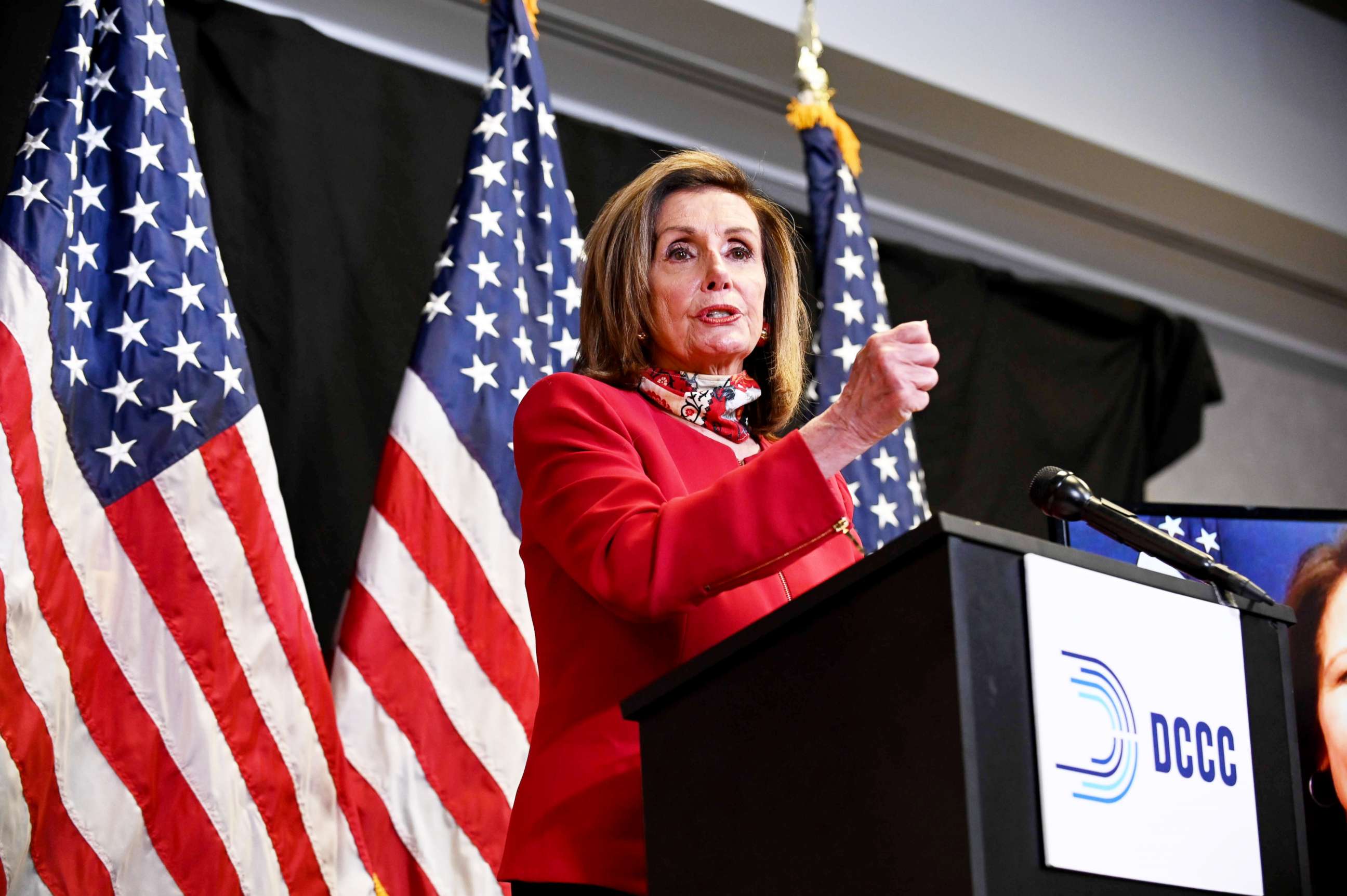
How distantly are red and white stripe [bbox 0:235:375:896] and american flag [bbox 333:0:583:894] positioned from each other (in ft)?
0.40

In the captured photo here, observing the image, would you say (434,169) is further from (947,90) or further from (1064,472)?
(1064,472)

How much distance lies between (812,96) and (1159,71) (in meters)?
1.47

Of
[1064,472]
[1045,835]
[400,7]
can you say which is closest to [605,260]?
[1064,472]

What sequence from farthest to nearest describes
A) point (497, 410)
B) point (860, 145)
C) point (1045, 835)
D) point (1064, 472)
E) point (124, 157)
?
1. point (860, 145)
2. point (497, 410)
3. point (124, 157)
4. point (1064, 472)
5. point (1045, 835)

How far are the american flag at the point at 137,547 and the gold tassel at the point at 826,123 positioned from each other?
1509 millimetres

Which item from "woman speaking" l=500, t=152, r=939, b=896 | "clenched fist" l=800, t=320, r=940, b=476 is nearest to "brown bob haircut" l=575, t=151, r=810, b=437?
"woman speaking" l=500, t=152, r=939, b=896

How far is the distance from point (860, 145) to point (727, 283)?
2889mm

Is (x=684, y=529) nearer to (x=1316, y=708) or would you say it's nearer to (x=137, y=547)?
(x=1316, y=708)

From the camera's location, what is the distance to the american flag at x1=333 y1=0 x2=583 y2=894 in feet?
9.23

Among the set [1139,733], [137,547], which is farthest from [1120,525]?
[137,547]

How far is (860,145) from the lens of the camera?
15.3ft

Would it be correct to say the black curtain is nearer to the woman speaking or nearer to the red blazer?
the woman speaking

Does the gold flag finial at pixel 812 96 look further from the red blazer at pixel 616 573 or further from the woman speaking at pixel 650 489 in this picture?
the red blazer at pixel 616 573

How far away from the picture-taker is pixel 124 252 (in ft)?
9.39
